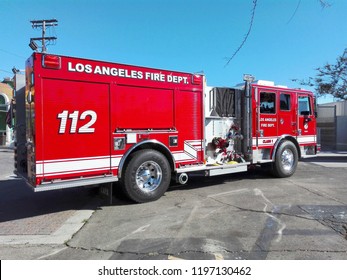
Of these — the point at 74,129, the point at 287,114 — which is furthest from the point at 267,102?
the point at 74,129

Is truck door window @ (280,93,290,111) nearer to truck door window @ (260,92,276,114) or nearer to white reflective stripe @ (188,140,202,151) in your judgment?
truck door window @ (260,92,276,114)

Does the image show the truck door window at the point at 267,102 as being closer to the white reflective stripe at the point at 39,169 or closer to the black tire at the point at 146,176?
the black tire at the point at 146,176

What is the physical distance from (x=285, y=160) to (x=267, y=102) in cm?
189

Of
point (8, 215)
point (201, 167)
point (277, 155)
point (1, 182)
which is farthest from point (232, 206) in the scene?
point (1, 182)

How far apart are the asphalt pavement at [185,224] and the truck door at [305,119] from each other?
7.19 feet

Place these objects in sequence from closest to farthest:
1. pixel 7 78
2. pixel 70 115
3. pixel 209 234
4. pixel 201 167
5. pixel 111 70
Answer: pixel 209 234
pixel 70 115
pixel 111 70
pixel 201 167
pixel 7 78

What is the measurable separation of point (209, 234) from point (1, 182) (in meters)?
7.97

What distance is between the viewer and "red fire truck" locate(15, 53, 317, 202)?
5684 millimetres

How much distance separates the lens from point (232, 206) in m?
6.53

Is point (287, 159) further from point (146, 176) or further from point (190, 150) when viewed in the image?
point (146, 176)

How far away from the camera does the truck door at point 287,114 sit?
9.60 m

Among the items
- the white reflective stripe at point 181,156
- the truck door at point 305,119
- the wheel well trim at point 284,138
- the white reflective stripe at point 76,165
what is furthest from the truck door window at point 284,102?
the white reflective stripe at point 76,165

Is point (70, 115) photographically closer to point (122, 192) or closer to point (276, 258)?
point (122, 192)

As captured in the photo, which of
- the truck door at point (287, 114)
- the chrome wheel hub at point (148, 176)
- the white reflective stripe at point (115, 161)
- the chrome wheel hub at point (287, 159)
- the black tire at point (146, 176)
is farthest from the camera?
the chrome wheel hub at point (287, 159)
